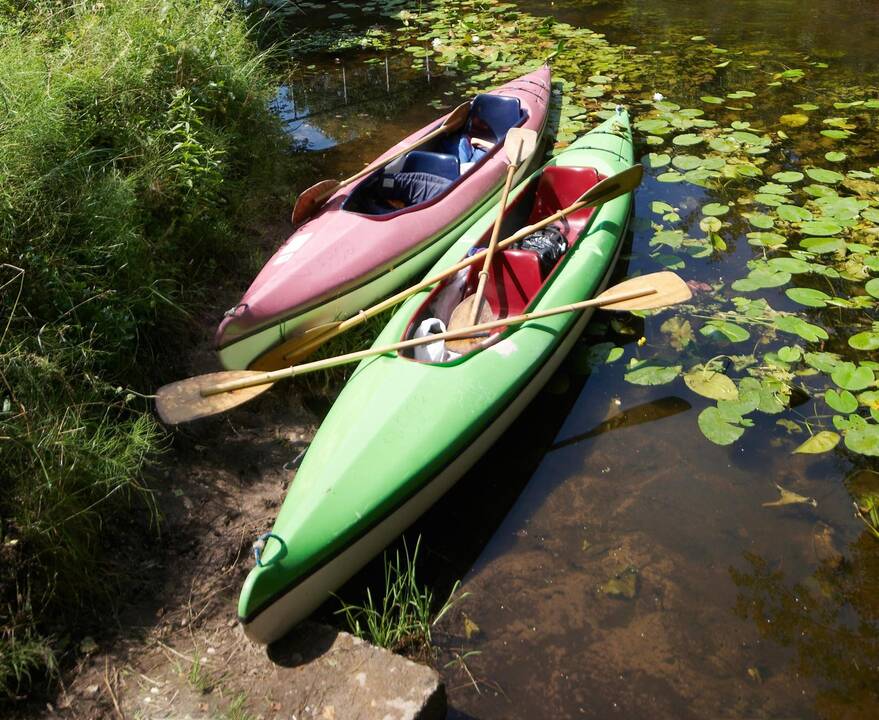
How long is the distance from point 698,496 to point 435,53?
595cm

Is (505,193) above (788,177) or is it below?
above

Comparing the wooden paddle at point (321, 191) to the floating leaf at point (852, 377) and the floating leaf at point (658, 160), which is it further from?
the floating leaf at point (852, 377)

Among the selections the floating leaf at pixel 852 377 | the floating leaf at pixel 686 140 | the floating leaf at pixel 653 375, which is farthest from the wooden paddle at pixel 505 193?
the floating leaf at pixel 852 377

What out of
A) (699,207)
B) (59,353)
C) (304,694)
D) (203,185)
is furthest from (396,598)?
(699,207)

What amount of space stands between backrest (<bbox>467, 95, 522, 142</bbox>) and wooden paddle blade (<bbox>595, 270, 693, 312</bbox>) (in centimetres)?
211

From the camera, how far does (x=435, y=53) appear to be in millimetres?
7461

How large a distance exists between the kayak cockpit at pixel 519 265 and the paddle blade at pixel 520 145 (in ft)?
1.20

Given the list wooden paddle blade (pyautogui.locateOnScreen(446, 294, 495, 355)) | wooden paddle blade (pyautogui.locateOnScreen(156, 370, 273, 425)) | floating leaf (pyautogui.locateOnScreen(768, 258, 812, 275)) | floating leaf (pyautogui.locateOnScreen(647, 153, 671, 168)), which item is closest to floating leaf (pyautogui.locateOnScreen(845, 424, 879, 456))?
floating leaf (pyautogui.locateOnScreen(768, 258, 812, 275))

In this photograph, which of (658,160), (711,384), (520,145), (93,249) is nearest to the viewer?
(93,249)

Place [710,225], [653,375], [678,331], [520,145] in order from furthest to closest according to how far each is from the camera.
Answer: [520,145] < [710,225] < [678,331] < [653,375]

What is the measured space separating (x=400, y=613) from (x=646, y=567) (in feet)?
3.16

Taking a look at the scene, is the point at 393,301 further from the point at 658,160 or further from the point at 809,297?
the point at 658,160

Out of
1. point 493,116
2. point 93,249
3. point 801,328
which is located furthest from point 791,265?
point 93,249

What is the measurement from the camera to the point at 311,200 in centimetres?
415
